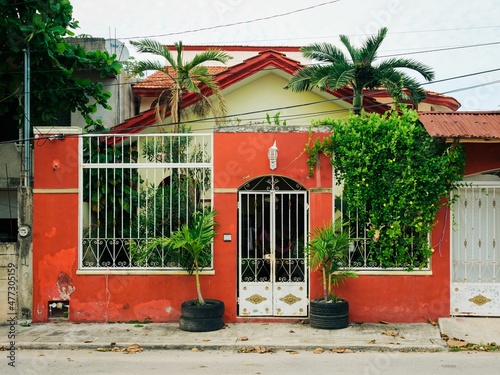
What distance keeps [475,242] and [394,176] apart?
2.02 metres

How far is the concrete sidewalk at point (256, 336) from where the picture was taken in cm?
1011

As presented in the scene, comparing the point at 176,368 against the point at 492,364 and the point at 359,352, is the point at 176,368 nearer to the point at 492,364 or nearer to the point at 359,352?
the point at 359,352

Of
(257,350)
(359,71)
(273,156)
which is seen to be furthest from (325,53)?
(257,350)

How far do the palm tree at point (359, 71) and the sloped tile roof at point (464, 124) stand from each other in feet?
16.8

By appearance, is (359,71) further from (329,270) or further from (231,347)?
(231,347)

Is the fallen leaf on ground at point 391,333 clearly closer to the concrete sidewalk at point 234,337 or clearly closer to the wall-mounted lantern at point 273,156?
the concrete sidewalk at point 234,337

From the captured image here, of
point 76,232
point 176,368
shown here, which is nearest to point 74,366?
point 176,368

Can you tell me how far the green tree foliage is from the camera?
45.6 ft

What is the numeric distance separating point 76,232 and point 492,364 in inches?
294

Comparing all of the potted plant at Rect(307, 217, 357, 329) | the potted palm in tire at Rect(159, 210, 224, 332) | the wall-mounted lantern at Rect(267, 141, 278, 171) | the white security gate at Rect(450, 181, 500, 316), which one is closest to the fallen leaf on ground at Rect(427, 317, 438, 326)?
the white security gate at Rect(450, 181, 500, 316)

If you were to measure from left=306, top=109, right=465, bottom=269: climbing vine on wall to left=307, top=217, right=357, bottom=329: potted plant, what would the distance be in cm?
65

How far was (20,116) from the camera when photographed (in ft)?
50.3

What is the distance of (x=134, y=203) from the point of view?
40.2 feet

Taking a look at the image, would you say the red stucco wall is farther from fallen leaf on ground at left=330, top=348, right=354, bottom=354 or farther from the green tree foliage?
the green tree foliage
